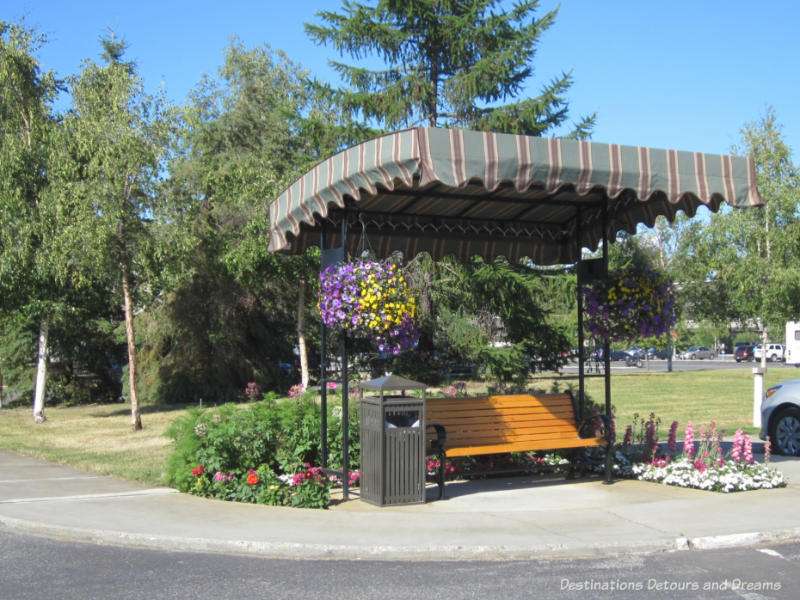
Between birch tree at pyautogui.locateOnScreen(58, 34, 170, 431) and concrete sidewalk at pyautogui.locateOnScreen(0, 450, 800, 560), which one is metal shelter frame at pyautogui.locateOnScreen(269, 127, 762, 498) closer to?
concrete sidewalk at pyautogui.locateOnScreen(0, 450, 800, 560)

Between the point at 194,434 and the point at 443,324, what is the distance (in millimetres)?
14520

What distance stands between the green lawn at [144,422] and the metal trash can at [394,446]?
3.70 m

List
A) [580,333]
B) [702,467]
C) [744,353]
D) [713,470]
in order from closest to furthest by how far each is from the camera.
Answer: [713,470]
[702,467]
[580,333]
[744,353]

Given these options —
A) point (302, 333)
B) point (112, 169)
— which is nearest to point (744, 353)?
point (302, 333)

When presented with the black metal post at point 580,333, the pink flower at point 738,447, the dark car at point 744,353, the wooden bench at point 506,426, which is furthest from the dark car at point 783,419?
the dark car at point 744,353

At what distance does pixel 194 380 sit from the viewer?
28.8 meters

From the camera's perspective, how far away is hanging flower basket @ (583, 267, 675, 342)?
1034 cm

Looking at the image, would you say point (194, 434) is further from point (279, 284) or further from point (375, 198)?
point (279, 284)

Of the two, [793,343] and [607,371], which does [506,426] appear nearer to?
[607,371]

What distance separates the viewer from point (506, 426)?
34.5ft

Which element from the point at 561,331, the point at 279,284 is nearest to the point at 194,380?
the point at 279,284

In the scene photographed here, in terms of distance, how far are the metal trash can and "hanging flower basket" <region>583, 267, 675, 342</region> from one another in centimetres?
301

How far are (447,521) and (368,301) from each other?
2.47 m

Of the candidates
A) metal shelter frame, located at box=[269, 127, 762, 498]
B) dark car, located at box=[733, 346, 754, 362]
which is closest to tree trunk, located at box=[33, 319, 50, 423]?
metal shelter frame, located at box=[269, 127, 762, 498]
